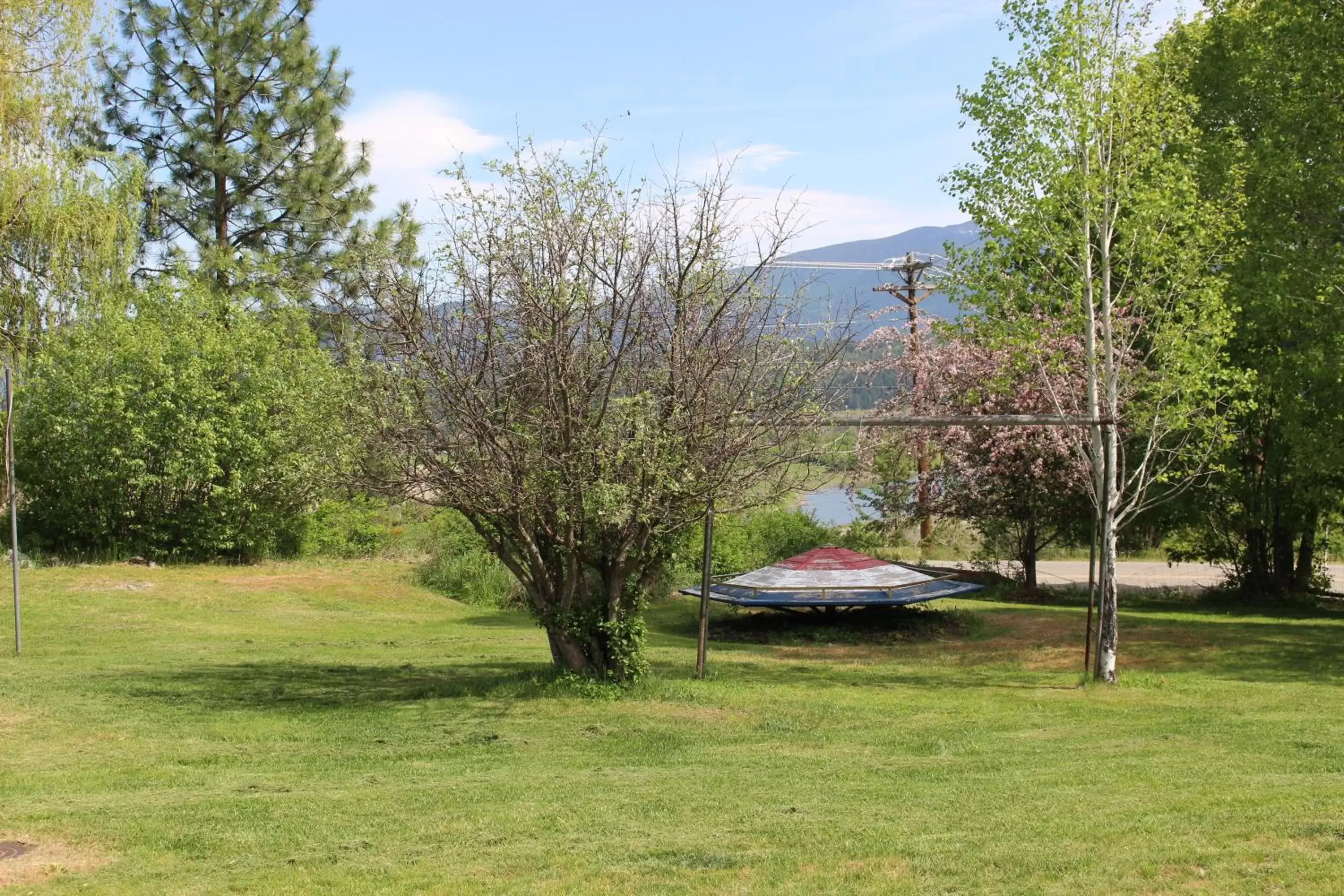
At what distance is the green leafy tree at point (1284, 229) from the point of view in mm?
17188

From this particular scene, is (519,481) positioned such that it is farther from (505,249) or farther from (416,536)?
(416,536)

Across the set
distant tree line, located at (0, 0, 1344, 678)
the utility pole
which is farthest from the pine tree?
the utility pole

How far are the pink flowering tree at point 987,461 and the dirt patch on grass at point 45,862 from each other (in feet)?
54.4

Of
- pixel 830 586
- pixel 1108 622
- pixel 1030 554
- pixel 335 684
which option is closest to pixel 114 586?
pixel 335 684

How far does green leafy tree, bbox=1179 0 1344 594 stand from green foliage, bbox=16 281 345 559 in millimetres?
15014

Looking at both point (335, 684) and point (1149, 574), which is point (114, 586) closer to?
point (335, 684)

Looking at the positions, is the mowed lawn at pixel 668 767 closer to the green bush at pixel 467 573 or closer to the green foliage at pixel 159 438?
the green bush at pixel 467 573

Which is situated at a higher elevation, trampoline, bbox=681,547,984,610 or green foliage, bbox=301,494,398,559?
green foliage, bbox=301,494,398,559

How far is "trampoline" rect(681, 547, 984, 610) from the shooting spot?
19.7m

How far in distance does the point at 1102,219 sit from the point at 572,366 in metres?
6.53

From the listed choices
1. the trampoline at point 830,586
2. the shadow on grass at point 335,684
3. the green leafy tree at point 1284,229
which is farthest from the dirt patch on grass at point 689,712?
the green leafy tree at point 1284,229

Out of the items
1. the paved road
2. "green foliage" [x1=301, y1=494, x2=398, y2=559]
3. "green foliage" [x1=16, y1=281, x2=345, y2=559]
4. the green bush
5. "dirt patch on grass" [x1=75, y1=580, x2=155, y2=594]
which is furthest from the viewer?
the paved road

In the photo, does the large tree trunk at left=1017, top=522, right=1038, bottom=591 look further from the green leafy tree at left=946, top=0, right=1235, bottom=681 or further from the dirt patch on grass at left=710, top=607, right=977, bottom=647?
the green leafy tree at left=946, top=0, right=1235, bottom=681

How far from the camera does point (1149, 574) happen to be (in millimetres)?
30938
